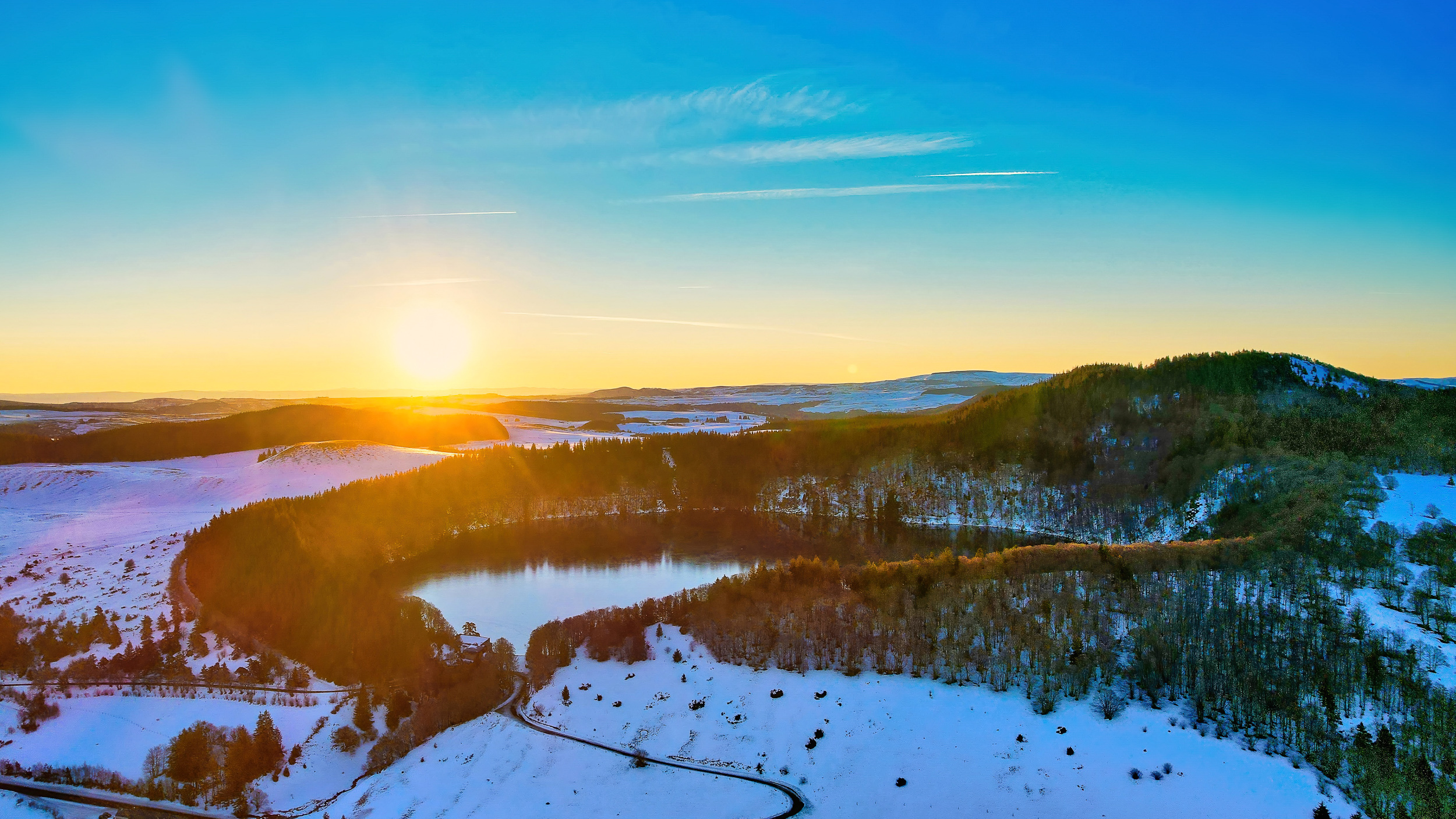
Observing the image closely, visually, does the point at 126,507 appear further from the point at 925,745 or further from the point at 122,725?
the point at 925,745

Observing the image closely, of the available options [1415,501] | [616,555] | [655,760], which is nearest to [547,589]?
[616,555]

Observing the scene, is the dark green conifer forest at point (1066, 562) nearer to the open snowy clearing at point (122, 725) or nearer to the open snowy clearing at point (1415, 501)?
the open snowy clearing at point (1415, 501)

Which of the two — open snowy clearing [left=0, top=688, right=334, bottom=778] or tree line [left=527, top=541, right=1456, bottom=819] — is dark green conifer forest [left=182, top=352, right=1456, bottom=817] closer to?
tree line [left=527, top=541, right=1456, bottom=819]

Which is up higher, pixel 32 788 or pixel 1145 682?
pixel 1145 682

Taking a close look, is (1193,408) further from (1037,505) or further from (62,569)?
(62,569)

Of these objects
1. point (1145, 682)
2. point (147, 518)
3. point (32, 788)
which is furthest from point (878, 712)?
point (147, 518)

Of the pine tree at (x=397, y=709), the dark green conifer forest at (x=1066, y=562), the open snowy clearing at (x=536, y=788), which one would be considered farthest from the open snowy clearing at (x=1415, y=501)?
the pine tree at (x=397, y=709)

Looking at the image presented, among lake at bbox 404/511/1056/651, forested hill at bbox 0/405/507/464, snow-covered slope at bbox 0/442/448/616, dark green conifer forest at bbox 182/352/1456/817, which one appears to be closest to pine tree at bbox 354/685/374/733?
dark green conifer forest at bbox 182/352/1456/817
